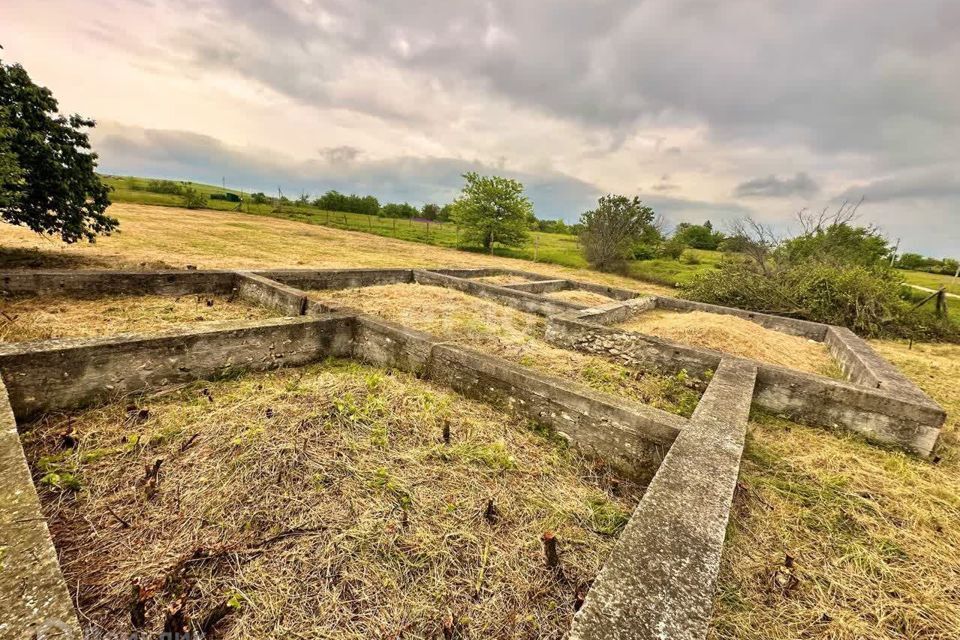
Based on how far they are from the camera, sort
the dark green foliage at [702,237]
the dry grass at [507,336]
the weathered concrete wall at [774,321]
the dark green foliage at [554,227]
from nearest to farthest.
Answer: the dry grass at [507,336]
the weathered concrete wall at [774,321]
the dark green foliage at [702,237]
the dark green foliage at [554,227]

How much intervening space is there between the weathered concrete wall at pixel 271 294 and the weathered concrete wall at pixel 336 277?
56 centimetres

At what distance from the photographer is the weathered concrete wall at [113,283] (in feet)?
20.8

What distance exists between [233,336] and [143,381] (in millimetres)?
975

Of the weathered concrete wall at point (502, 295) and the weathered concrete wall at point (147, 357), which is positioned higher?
the weathered concrete wall at point (502, 295)

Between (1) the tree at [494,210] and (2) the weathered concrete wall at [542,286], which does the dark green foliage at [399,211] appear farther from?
(2) the weathered concrete wall at [542,286]

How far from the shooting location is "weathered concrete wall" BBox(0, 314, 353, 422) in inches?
136

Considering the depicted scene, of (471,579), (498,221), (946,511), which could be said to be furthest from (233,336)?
(498,221)

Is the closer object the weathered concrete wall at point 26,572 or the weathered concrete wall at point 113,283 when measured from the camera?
the weathered concrete wall at point 26,572

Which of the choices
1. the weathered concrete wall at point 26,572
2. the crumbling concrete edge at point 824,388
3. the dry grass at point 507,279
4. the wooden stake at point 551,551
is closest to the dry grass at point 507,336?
the crumbling concrete edge at point 824,388

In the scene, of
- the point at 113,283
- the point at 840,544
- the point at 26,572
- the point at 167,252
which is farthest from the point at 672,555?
the point at 167,252

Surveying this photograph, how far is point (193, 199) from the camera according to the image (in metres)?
38.2

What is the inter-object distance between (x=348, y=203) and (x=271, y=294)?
188 feet

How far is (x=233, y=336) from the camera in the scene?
4750mm

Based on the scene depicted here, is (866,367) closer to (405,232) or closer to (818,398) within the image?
(818,398)
